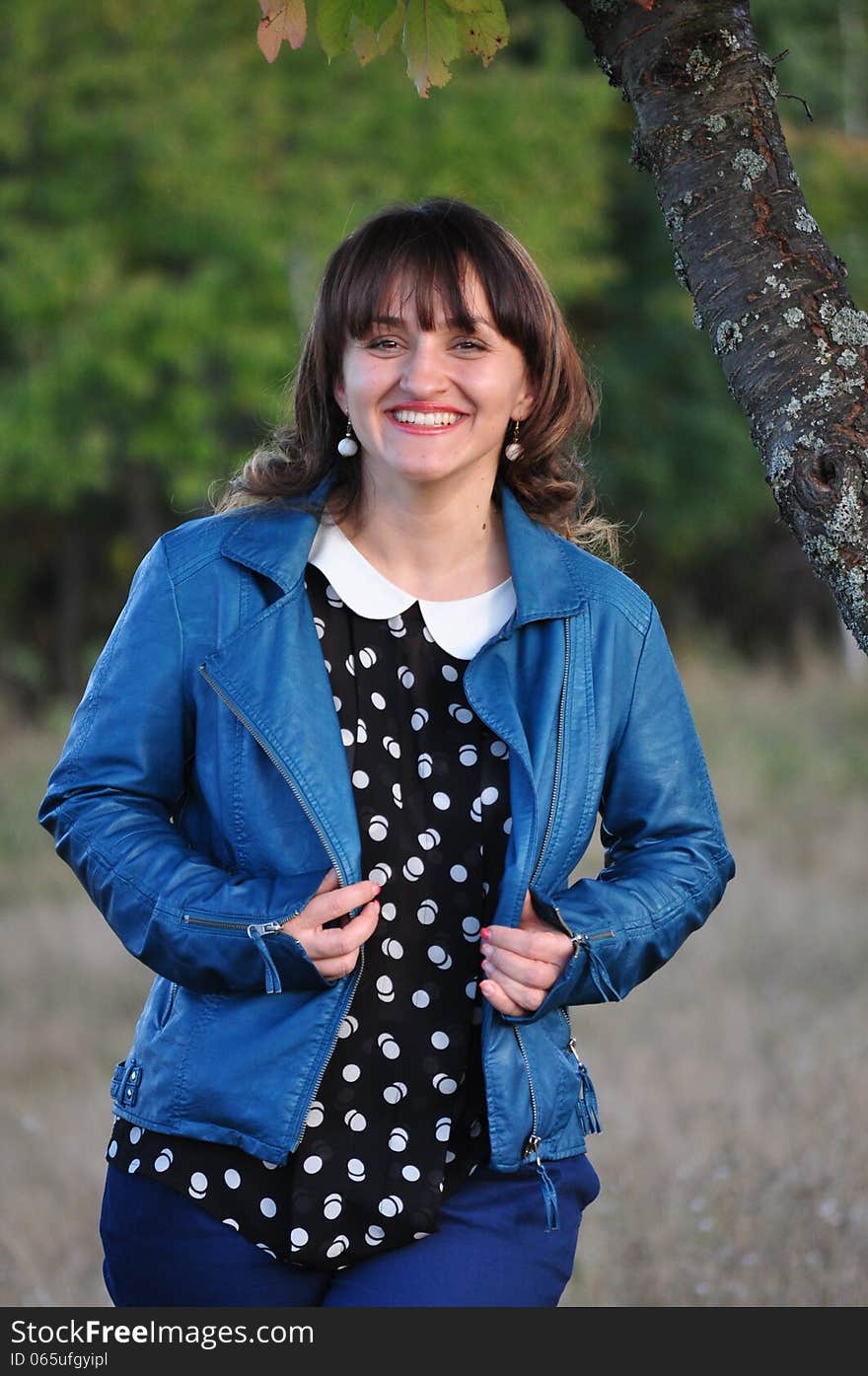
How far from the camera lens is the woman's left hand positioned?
2240 millimetres

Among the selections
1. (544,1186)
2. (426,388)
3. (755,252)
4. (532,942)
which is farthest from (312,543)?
(544,1186)

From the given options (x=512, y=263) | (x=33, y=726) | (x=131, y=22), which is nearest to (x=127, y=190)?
(x=131, y=22)

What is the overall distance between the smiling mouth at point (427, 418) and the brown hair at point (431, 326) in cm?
13

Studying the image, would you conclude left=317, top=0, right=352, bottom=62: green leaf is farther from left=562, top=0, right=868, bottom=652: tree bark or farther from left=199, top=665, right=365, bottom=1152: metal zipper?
left=199, top=665, right=365, bottom=1152: metal zipper

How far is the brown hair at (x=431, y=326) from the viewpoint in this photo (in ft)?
8.00

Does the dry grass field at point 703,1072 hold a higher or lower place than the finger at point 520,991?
lower

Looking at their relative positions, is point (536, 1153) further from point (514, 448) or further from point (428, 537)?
point (514, 448)

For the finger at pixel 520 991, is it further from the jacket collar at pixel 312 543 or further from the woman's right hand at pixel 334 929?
the jacket collar at pixel 312 543

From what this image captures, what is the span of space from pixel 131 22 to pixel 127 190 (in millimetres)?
1312

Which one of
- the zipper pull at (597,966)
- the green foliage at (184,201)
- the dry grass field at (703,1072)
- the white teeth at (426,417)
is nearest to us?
the zipper pull at (597,966)

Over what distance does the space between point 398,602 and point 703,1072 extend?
4181 mm

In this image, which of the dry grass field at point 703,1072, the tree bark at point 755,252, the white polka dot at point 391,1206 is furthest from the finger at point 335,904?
the dry grass field at point 703,1072

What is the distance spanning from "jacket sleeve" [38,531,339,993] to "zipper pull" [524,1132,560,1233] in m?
0.40

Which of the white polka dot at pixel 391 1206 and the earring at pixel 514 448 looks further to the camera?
the earring at pixel 514 448
